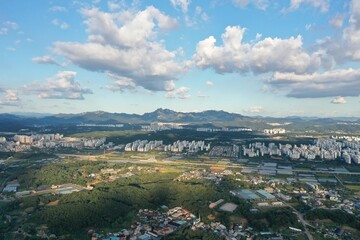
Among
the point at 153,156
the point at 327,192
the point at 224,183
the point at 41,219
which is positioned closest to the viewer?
the point at 41,219

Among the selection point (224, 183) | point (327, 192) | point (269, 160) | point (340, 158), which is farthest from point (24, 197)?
point (340, 158)

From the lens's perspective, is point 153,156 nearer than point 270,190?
No

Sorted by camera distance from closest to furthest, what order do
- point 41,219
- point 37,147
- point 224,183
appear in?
1. point 41,219
2. point 224,183
3. point 37,147

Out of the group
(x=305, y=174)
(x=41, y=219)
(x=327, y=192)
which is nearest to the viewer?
(x=41, y=219)

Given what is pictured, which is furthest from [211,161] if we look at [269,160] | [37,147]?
[37,147]

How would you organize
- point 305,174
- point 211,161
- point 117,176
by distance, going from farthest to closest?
1. point 211,161
2. point 305,174
3. point 117,176

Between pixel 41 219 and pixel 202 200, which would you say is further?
pixel 202 200

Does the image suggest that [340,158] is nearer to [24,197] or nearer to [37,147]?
[24,197]

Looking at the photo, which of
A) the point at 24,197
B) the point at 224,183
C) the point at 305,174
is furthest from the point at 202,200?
the point at 305,174

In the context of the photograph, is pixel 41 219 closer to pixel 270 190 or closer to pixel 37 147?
pixel 270 190
